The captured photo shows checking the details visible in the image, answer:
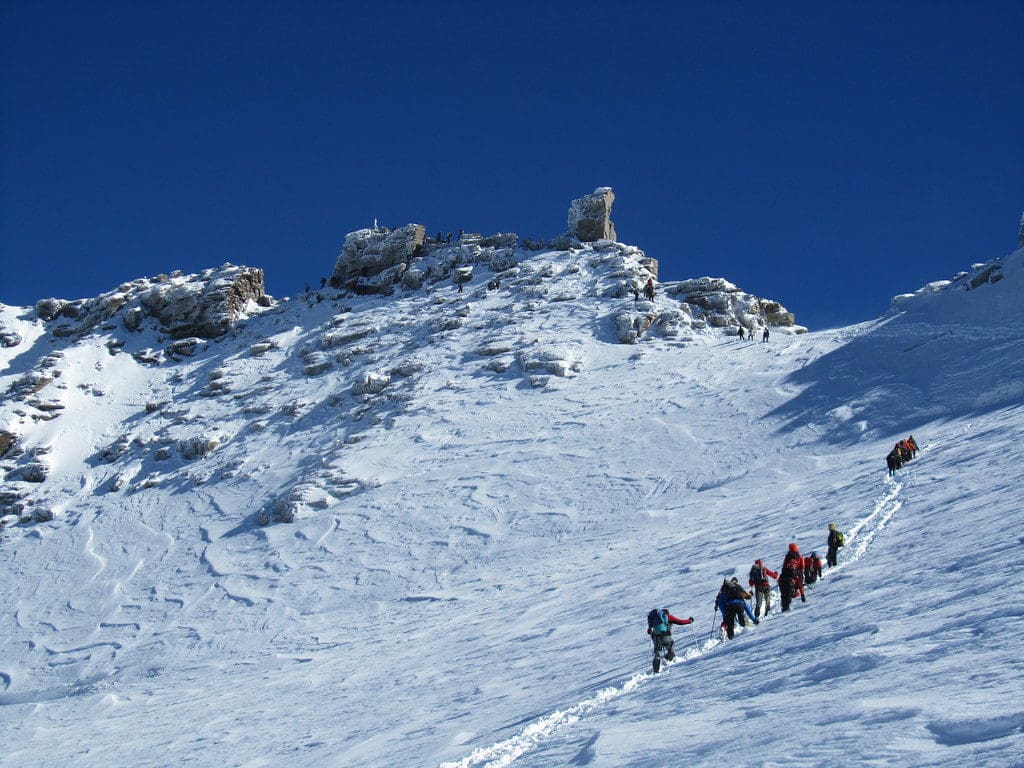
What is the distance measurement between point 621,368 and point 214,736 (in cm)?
3008

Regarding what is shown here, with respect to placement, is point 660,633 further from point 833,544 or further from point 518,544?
point 518,544

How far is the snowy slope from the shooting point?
9086mm

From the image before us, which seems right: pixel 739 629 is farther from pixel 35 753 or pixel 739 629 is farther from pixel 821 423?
pixel 821 423

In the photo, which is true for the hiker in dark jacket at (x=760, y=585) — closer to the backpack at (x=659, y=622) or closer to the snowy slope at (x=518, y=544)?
the snowy slope at (x=518, y=544)

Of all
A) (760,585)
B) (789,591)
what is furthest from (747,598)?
(789,591)

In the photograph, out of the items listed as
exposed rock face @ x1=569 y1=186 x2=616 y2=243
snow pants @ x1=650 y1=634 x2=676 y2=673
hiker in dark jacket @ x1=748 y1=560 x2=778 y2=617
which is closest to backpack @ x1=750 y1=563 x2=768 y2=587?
hiker in dark jacket @ x1=748 y1=560 x2=778 y2=617

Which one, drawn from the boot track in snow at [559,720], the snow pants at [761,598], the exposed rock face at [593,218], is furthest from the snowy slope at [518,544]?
the exposed rock face at [593,218]

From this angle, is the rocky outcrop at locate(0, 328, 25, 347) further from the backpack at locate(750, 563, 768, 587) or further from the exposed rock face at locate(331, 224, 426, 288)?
the backpack at locate(750, 563, 768, 587)

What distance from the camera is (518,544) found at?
1073 inches

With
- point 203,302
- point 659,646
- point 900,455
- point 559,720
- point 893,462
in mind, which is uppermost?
point 203,302

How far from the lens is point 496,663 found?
1623 cm

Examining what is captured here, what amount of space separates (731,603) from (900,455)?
40.6 feet

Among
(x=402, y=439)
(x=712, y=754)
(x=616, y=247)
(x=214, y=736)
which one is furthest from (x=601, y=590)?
(x=616, y=247)

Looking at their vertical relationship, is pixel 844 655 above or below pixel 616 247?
below
